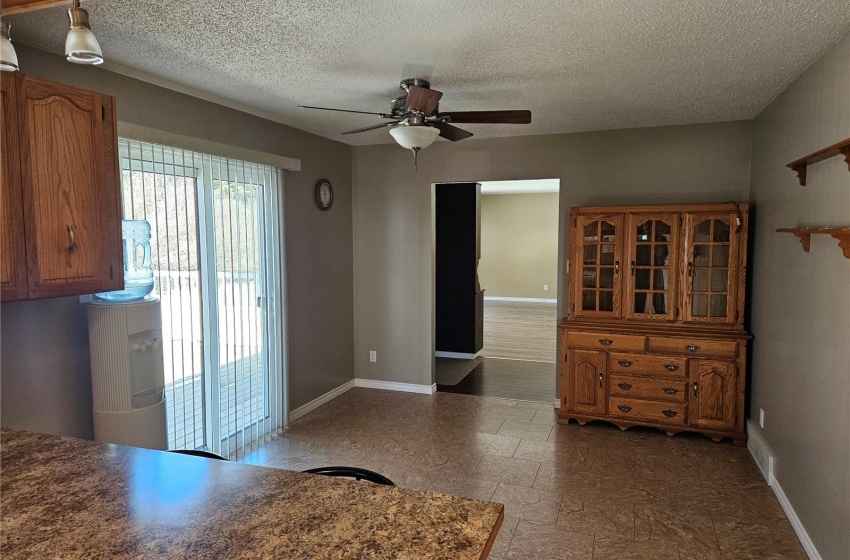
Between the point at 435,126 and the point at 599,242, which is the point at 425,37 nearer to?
the point at 435,126

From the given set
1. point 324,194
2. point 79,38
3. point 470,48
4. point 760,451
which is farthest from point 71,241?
point 760,451

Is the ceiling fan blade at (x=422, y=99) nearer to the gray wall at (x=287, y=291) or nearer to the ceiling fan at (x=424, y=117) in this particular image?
the ceiling fan at (x=424, y=117)

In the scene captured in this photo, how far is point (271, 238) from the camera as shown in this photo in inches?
162

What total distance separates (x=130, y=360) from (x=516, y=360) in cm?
470

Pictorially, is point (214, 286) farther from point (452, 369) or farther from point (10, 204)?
point (452, 369)

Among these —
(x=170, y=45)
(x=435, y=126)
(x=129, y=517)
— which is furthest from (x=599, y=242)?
(x=129, y=517)

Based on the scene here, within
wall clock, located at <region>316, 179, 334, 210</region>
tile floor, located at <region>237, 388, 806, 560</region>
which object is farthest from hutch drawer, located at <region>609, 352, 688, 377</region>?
wall clock, located at <region>316, 179, 334, 210</region>

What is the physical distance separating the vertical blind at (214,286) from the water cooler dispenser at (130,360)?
23 centimetres

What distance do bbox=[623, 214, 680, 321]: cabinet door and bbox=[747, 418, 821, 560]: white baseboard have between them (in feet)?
3.20

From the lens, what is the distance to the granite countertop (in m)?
1.15

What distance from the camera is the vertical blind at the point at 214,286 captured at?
312 centimetres

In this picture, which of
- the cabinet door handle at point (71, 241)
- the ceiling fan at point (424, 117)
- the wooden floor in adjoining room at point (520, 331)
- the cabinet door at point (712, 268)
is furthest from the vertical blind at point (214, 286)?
the wooden floor in adjoining room at point (520, 331)

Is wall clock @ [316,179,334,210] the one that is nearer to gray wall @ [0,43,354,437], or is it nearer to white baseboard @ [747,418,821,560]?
gray wall @ [0,43,354,437]

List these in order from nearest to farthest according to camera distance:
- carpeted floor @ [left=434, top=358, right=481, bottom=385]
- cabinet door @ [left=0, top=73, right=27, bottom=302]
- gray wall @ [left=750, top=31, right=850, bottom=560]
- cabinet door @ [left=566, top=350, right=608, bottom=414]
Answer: cabinet door @ [left=0, top=73, right=27, bottom=302]
gray wall @ [left=750, top=31, right=850, bottom=560]
cabinet door @ [left=566, top=350, right=608, bottom=414]
carpeted floor @ [left=434, top=358, right=481, bottom=385]
